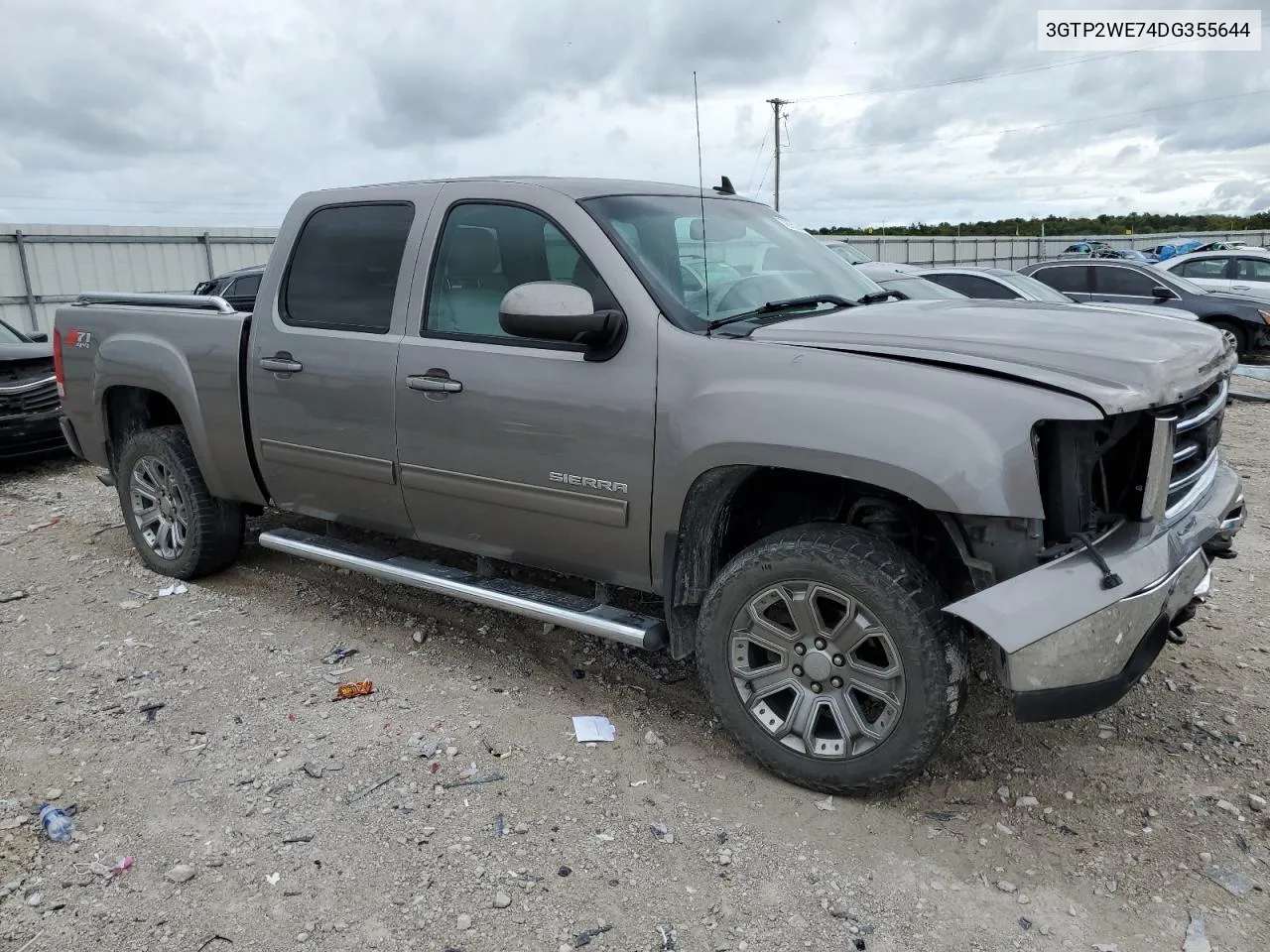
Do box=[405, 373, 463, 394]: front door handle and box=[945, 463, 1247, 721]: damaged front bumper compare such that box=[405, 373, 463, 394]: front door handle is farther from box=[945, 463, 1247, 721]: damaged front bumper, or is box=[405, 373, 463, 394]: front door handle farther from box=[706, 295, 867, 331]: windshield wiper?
box=[945, 463, 1247, 721]: damaged front bumper

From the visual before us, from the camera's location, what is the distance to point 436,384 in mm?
3771

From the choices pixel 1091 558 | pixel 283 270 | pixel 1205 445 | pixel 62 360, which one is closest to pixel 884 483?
pixel 1091 558

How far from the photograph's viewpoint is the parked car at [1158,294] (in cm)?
1291

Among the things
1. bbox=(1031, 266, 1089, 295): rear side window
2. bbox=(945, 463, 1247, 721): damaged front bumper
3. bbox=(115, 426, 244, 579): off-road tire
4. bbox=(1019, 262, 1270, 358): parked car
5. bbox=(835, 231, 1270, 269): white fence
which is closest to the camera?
bbox=(945, 463, 1247, 721): damaged front bumper

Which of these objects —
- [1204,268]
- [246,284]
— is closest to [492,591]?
[246,284]

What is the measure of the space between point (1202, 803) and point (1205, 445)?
1156 millimetres

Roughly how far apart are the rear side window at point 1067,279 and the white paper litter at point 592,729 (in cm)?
1237

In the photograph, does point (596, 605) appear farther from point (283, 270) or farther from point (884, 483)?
point (283, 270)

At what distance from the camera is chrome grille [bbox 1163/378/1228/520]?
9.86 feet

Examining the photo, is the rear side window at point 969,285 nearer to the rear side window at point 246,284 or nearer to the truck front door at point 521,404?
the truck front door at point 521,404

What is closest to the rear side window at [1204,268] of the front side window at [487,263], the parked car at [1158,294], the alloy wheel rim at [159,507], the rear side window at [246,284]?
the parked car at [1158,294]

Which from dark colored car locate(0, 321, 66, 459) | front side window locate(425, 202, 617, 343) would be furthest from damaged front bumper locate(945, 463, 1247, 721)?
dark colored car locate(0, 321, 66, 459)

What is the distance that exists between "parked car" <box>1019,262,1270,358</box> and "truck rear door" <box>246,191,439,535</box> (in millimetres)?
11757

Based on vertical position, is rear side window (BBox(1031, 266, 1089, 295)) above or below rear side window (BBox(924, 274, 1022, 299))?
below
